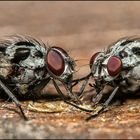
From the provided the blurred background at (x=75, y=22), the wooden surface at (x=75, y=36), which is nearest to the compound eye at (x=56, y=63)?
the wooden surface at (x=75, y=36)

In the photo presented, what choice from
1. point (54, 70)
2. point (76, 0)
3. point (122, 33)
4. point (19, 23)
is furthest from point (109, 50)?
point (76, 0)

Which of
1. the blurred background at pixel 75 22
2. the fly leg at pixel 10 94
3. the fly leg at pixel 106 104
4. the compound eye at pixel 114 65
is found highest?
the blurred background at pixel 75 22

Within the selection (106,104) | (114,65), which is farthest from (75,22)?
(106,104)

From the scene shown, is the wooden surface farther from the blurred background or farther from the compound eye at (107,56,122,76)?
the compound eye at (107,56,122,76)

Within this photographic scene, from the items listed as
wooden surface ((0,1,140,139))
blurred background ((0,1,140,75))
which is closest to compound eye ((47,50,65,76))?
wooden surface ((0,1,140,139))

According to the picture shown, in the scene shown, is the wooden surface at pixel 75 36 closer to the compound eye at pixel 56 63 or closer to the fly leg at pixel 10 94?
the fly leg at pixel 10 94

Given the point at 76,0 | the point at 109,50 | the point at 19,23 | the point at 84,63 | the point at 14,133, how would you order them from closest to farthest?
1. the point at 14,133
2. the point at 109,50
3. the point at 84,63
4. the point at 19,23
5. the point at 76,0

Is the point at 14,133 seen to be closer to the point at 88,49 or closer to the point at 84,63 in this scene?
the point at 84,63
